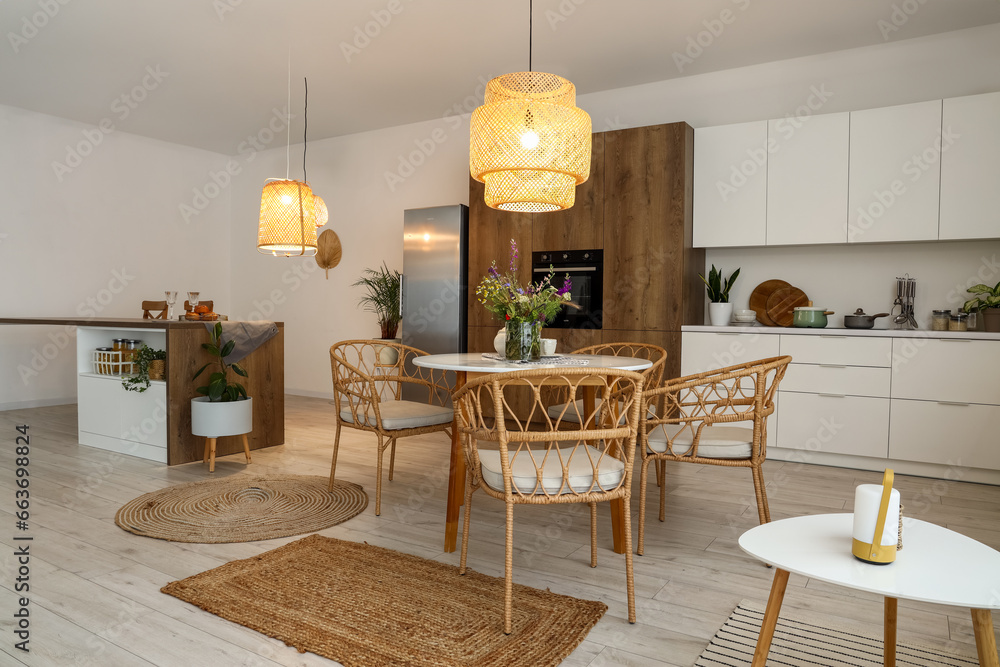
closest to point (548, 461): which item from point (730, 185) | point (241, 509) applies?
point (241, 509)

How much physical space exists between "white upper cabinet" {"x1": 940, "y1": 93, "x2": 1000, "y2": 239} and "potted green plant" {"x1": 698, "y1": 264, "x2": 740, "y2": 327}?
1.30 metres

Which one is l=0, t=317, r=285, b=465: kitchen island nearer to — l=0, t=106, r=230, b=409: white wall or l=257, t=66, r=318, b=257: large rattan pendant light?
l=257, t=66, r=318, b=257: large rattan pendant light

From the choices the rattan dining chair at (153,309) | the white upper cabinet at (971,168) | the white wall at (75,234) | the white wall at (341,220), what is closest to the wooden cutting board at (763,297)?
the white upper cabinet at (971,168)

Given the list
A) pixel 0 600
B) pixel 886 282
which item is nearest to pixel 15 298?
pixel 0 600

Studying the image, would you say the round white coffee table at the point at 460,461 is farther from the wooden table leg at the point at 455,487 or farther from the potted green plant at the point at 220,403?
the potted green plant at the point at 220,403

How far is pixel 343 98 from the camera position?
18.4 ft

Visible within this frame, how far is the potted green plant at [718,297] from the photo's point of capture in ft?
14.6

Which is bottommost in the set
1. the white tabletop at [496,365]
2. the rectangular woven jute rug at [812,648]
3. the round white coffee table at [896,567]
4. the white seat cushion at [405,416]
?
the rectangular woven jute rug at [812,648]

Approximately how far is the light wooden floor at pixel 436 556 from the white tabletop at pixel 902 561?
0.56m

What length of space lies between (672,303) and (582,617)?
2854 mm

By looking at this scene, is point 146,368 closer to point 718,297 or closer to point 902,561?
point 718,297

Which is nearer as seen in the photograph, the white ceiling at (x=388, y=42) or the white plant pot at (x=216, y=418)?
the white plant pot at (x=216, y=418)

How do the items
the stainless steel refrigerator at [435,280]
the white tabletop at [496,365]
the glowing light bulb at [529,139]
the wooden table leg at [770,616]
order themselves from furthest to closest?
the stainless steel refrigerator at [435,280] < the glowing light bulb at [529,139] < the white tabletop at [496,365] < the wooden table leg at [770,616]

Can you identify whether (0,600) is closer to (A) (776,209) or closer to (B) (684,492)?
(B) (684,492)
